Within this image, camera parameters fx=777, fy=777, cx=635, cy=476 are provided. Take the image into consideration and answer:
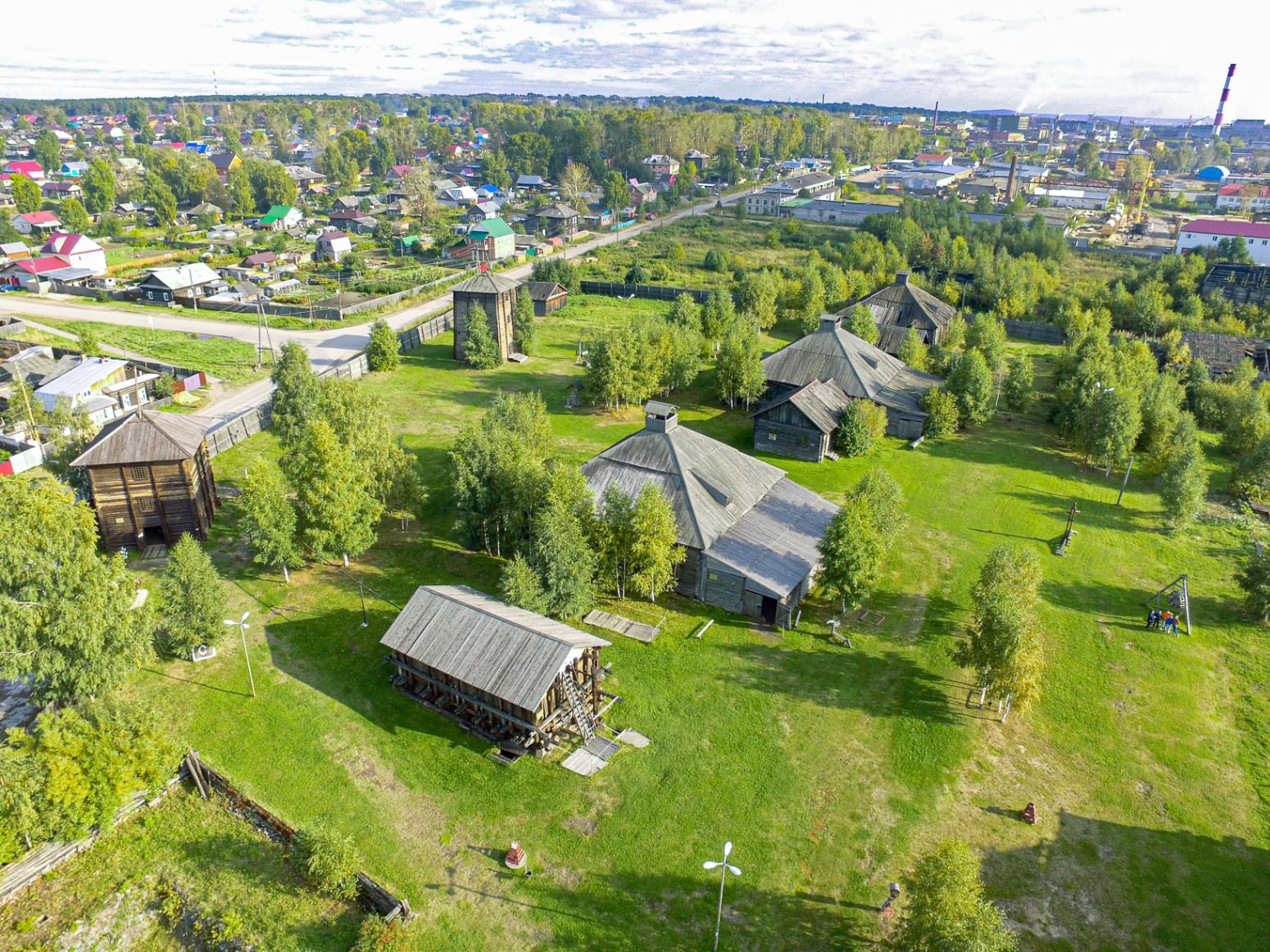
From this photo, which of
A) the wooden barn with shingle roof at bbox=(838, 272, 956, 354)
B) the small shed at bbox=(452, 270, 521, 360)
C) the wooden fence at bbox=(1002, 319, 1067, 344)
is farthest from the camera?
the wooden fence at bbox=(1002, 319, 1067, 344)

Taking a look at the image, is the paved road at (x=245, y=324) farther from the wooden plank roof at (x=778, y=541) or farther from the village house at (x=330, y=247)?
the wooden plank roof at (x=778, y=541)

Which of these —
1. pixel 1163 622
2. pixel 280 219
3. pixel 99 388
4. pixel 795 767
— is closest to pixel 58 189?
pixel 280 219

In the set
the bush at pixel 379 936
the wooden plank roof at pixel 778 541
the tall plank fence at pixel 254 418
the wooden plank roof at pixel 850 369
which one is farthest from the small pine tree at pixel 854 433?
the bush at pixel 379 936

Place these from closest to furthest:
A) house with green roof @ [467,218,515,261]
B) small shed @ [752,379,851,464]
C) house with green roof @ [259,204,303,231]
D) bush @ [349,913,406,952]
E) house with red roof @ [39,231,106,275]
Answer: bush @ [349,913,406,952] → small shed @ [752,379,851,464] → house with red roof @ [39,231,106,275] → house with green roof @ [467,218,515,261] → house with green roof @ [259,204,303,231]

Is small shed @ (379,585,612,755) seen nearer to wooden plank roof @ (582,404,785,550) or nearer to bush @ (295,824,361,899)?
bush @ (295,824,361,899)

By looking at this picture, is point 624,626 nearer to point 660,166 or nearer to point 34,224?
point 34,224

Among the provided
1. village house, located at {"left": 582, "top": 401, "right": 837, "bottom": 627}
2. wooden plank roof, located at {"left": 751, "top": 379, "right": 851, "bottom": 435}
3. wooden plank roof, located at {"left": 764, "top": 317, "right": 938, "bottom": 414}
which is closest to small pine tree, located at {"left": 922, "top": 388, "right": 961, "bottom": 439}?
wooden plank roof, located at {"left": 764, "top": 317, "right": 938, "bottom": 414}

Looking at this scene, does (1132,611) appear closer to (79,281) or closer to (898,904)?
(898,904)
